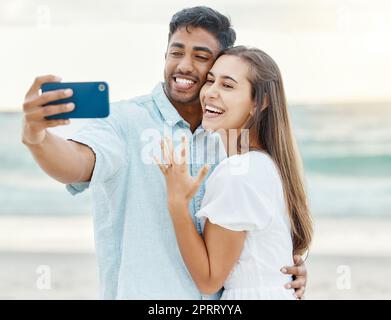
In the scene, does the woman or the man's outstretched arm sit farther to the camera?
the woman

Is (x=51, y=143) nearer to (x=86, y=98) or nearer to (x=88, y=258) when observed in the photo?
(x=86, y=98)

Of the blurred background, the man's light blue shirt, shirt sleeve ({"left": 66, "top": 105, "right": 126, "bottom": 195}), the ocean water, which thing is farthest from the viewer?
the ocean water

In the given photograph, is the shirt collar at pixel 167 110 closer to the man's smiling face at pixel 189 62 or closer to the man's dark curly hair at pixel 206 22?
the man's smiling face at pixel 189 62

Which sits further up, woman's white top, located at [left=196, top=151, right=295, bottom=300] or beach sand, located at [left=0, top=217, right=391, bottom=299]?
woman's white top, located at [left=196, top=151, right=295, bottom=300]

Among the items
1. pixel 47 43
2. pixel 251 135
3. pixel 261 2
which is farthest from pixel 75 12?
pixel 251 135

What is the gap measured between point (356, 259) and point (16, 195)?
14.9 feet

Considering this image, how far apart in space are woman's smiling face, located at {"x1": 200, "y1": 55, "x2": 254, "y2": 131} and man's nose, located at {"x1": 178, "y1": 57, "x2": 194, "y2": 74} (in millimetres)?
77

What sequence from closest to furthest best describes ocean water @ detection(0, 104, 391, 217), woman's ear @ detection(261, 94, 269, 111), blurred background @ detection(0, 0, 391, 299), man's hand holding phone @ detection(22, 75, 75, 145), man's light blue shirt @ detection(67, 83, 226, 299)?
man's hand holding phone @ detection(22, 75, 75, 145) → man's light blue shirt @ detection(67, 83, 226, 299) → woman's ear @ detection(261, 94, 269, 111) → blurred background @ detection(0, 0, 391, 299) → ocean water @ detection(0, 104, 391, 217)

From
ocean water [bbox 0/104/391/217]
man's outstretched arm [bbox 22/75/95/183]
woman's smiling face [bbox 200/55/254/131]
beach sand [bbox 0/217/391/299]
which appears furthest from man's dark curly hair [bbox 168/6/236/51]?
ocean water [bbox 0/104/391/217]

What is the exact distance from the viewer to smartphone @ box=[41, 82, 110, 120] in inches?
59.9

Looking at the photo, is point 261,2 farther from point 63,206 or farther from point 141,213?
point 141,213

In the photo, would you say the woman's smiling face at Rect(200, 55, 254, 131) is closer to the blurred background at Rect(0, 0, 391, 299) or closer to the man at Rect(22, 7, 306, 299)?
the man at Rect(22, 7, 306, 299)

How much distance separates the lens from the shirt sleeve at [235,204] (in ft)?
5.57

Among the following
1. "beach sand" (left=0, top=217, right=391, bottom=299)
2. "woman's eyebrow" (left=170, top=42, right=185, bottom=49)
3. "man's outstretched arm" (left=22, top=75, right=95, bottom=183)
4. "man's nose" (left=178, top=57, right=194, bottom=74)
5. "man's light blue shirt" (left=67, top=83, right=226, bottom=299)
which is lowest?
"beach sand" (left=0, top=217, right=391, bottom=299)
